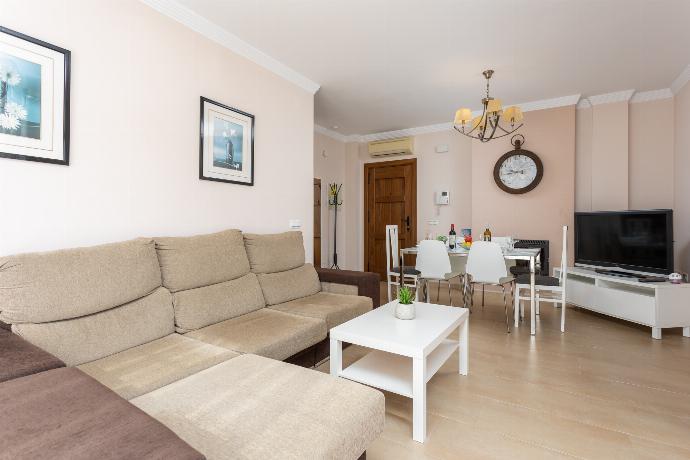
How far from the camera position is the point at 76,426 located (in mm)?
842

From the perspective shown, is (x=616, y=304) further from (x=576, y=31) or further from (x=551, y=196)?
(x=576, y=31)

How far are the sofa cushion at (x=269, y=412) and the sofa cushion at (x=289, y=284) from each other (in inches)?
47.6

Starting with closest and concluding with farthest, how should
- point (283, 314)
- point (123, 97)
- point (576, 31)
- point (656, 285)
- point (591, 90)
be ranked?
1. point (123, 97)
2. point (283, 314)
3. point (576, 31)
4. point (656, 285)
5. point (591, 90)

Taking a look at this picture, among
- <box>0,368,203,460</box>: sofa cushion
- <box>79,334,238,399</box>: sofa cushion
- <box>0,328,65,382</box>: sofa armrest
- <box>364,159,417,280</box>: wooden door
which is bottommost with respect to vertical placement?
<box>79,334,238,399</box>: sofa cushion

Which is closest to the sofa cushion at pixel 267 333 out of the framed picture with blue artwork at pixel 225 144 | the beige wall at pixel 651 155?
the framed picture with blue artwork at pixel 225 144

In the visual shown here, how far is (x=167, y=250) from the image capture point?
219 centimetres

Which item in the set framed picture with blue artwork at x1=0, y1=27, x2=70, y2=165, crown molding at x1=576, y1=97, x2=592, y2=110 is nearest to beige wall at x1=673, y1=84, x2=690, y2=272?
crown molding at x1=576, y1=97, x2=592, y2=110

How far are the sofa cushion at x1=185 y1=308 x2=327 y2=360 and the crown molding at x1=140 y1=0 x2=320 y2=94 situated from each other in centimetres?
224

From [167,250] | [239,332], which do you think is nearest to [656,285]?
[239,332]

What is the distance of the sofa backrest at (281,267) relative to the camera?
2762 mm

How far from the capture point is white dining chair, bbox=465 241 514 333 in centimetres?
353

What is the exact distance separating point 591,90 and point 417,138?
243 centimetres

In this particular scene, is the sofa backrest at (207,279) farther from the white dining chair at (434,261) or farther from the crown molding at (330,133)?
the crown molding at (330,133)

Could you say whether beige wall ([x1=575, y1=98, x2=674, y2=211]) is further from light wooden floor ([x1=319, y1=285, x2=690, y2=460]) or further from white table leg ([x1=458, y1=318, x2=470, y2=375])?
white table leg ([x1=458, y1=318, x2=470, y2=375])
